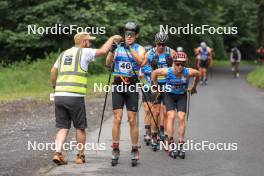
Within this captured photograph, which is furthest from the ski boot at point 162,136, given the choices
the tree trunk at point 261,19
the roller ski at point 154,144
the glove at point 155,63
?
the tree trunk at point 261,19

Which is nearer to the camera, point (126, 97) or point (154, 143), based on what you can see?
point (126, 97)

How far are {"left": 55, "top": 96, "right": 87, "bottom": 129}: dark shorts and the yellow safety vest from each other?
13cm

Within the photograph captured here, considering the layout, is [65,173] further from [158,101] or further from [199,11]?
[199,11]

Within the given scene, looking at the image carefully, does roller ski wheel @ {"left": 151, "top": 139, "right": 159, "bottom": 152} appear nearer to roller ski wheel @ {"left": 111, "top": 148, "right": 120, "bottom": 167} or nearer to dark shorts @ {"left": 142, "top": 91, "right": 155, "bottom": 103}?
dark shorts @ {"left": 142, "top": 91, "right": 155, "bottom": 103}

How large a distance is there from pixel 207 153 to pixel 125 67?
7.16 feet

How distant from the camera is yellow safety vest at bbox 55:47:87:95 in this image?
30.3ft

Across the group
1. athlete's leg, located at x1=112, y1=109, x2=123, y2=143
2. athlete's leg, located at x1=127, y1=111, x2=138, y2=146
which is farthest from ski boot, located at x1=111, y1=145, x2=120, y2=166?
athlete's leg, located at x1=127, y1=111, x2=138, y2=146

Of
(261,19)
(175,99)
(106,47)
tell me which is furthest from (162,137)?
(261,19)

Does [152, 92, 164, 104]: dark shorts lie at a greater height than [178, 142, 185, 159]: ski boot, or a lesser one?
greater

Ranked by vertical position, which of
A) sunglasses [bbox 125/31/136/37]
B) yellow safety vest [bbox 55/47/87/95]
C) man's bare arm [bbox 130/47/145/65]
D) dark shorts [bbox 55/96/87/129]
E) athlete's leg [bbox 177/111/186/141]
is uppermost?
sunglasses [bbox 125/31/136/37]

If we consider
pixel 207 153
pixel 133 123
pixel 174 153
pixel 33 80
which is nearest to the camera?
pixel 133 123

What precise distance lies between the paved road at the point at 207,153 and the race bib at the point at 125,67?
4.53 feet

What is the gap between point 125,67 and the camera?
945 cm

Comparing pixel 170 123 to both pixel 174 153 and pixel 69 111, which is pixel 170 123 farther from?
pixel 69 111
